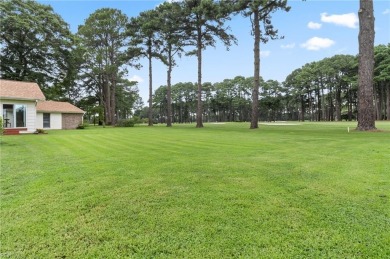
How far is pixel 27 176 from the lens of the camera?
4523 millimetres

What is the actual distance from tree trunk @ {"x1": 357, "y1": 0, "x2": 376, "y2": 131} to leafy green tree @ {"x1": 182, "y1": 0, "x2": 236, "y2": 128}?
11.7 m

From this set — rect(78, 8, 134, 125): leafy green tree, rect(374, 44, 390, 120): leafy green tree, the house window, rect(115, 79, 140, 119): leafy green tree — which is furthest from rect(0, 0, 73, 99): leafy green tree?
rect(374, 44, 390, 120): leafy green tree

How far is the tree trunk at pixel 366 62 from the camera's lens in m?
11.7

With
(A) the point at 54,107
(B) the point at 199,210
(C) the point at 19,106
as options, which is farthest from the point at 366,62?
(A) the point at 54,107

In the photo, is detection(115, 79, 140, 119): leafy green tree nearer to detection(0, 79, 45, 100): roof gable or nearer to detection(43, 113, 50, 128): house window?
detection(43, 113, 50, 128): house window

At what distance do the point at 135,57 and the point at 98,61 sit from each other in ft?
17.4

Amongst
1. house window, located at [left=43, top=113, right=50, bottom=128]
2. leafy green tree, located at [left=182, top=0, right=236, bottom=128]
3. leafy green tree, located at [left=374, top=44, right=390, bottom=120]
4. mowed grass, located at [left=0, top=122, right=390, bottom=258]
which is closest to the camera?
mowed grass, located at [left=0, top=122, right=390, bottom=258]

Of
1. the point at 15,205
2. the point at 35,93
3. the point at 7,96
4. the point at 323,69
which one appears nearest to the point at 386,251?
the point at 15,205

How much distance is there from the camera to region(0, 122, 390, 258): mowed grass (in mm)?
2197

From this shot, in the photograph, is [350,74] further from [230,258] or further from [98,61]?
[230,258]

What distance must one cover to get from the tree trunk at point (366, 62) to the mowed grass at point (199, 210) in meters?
8.16

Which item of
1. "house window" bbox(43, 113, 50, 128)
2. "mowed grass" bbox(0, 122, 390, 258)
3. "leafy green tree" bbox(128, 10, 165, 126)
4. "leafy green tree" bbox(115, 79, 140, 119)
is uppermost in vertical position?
"leafy green tree" bbox(128, 10, 165, 126)

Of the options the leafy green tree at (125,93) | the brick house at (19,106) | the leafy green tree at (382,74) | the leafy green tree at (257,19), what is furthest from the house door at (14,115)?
the leafy green tree at (382,74)

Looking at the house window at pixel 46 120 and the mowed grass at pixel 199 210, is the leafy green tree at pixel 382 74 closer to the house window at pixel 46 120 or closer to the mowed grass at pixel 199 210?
the mowed grass at pixel 199 210
